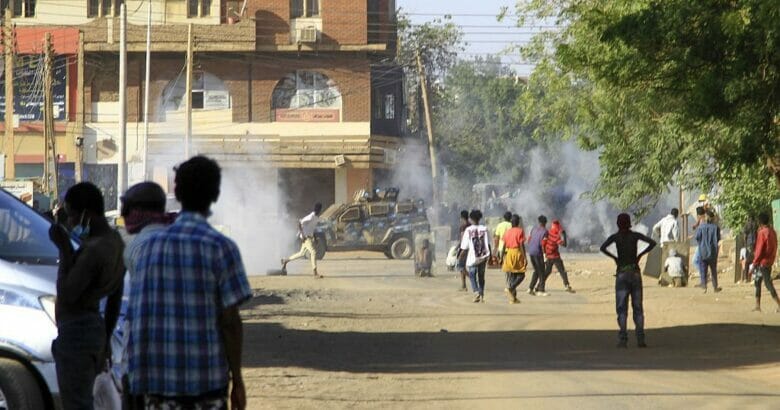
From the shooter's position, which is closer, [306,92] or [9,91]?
[9,91]

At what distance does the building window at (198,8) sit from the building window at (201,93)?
10.1ft

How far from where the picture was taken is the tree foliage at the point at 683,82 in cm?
1449

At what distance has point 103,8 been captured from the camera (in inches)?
2323

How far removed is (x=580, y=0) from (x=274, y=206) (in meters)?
34.4

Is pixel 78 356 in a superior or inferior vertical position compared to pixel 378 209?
inferior

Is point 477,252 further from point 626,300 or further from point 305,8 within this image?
point 305,8

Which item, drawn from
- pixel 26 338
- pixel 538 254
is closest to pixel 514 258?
pixel 538 254

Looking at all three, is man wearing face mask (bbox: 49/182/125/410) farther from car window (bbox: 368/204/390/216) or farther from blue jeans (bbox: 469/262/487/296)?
car window (bbox: 368/204/390/216)

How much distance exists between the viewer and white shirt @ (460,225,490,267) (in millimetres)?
25234

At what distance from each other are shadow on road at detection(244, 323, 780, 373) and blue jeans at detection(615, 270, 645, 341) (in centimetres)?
26

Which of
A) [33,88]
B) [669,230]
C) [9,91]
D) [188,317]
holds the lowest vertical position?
[669,230]

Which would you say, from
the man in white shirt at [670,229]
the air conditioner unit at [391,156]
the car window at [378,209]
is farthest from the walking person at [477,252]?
the air conditioner unit at [391,156]

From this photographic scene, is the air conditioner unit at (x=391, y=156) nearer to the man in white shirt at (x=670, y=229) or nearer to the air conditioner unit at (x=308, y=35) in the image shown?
the air conditioner unit at (x=308, y=35)

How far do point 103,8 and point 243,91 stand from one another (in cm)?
716
